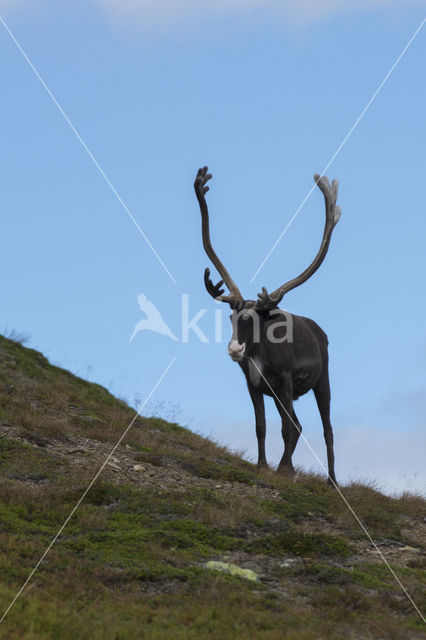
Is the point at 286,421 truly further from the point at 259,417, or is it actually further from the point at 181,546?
the point at 181,546

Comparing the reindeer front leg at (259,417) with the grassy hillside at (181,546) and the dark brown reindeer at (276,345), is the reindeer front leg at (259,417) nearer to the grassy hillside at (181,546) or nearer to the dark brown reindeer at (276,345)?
the dark brown reindeer at (276,345)

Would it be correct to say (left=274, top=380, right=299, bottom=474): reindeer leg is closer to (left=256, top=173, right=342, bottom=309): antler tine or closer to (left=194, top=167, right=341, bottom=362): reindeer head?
(left=194, top=167, right=341, bottom=362): reindeer head

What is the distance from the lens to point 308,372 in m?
16.3

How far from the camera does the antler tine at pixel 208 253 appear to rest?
1568 cm

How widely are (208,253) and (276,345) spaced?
2.14m

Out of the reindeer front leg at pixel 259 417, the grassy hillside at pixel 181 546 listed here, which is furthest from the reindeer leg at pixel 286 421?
the grassy hillside at pixel 181 546

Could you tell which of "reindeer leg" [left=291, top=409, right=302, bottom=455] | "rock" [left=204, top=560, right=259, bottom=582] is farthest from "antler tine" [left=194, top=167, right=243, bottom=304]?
"rock" [left=204, top=560, right=259, bottom=582]

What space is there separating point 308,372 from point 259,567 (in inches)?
248

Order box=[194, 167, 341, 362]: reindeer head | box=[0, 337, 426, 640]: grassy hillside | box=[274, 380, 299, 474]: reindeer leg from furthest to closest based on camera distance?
box=[274, 380, 299, 474]: reindeer leg, box=[194, 167, 341, 362]: reindeer head, box=[0, 337, 426, 640]: grassy hillside

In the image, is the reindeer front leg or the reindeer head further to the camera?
the reindeer front leg

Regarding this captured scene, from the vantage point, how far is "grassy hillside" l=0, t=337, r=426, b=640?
852cm

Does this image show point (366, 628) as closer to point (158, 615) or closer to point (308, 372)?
point (158, 615)

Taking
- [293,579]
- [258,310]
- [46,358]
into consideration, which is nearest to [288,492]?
[258,310]

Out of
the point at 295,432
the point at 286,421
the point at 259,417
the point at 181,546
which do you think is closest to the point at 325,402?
the point at 295,432
